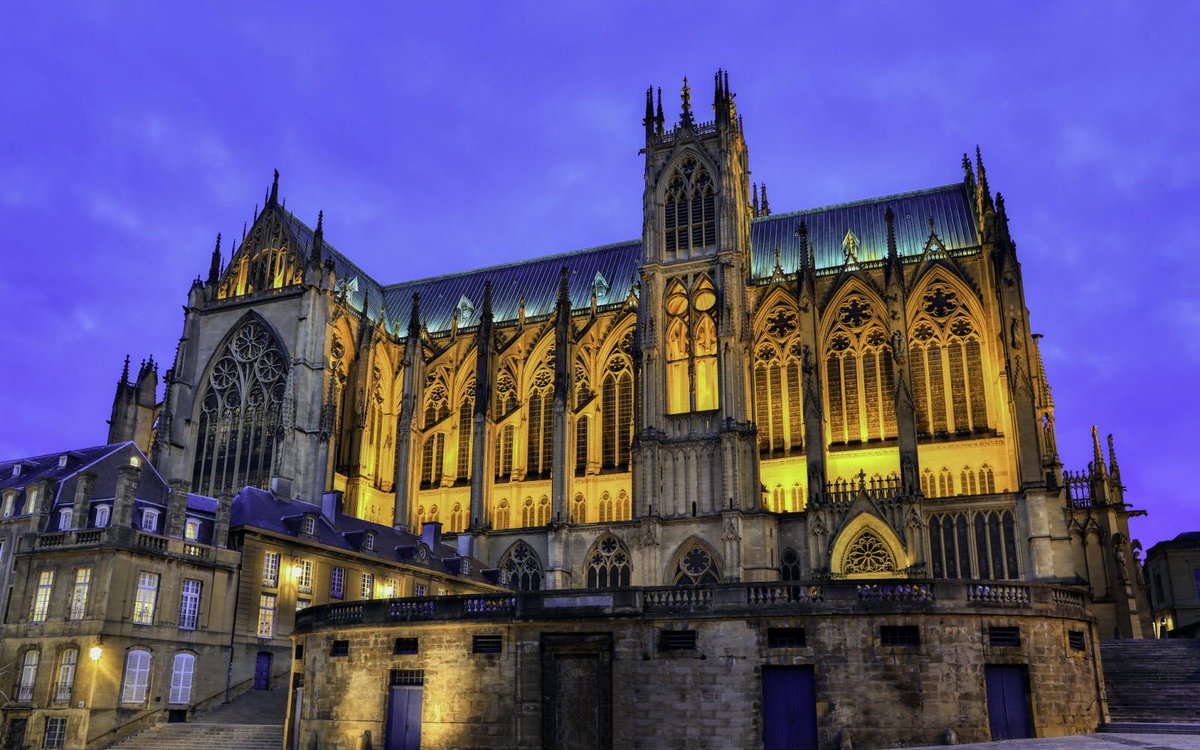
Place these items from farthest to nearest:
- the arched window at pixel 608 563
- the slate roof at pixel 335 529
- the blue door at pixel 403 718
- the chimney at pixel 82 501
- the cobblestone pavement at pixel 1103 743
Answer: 1. the arched window at pixel 608 563
2. the slate roof at pixel 335 529
3. the chimney at pixel 82 501
4. the blue door at pixel 403 718
5. the cobblestone pavement at pixel 1103 743

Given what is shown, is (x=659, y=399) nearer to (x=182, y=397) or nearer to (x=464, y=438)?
(x=464, y=438)

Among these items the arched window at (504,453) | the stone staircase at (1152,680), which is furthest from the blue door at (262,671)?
the stone staircase at (1152,680)

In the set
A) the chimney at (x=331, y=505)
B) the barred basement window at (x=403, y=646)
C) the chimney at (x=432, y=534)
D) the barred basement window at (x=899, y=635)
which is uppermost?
the chimney at (x=331, y=505)

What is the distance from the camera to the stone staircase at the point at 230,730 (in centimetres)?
3197

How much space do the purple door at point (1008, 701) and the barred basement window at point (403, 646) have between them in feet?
47.7

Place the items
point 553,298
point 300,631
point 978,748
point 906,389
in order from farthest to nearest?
1. point 553,298
2. point 906,389
3. point 300,631
4. point 978,748

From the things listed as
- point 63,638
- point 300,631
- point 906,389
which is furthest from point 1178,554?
point 63,638

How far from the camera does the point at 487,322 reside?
5788 centimetres

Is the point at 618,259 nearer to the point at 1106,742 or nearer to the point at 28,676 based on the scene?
the point at 28,676

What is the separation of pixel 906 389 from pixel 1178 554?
2471 centimetres

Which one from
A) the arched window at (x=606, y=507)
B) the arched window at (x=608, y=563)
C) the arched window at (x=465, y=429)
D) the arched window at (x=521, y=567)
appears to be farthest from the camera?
the arched window at (x=465, y=429)

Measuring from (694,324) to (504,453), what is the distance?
13588 millimetres

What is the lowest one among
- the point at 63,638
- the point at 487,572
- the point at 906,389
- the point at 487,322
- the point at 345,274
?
the point at 63,638

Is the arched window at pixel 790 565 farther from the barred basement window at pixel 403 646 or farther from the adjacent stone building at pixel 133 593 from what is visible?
the barred basement window at pixel 403 646
